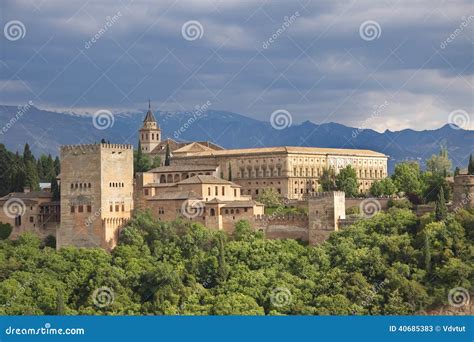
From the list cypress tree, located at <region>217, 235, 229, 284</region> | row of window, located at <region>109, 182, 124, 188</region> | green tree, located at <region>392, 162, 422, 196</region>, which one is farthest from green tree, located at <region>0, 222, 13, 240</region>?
green tree, located at <region>392, 162, 422, 196</region>

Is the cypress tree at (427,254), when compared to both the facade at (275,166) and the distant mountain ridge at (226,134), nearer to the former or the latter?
the facade at (275,166)

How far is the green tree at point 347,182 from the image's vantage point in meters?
57.8

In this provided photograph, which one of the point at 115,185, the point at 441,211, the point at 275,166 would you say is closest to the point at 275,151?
the point at 275,166

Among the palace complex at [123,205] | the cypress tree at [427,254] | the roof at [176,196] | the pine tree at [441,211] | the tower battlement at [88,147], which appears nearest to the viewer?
the cypress tree at [427,254]

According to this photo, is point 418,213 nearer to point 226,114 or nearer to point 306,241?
point 306,241

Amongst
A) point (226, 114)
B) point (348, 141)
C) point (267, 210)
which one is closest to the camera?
point (267, 210)

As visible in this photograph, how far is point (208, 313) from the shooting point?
128 feet

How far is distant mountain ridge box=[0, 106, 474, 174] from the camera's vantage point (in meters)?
133

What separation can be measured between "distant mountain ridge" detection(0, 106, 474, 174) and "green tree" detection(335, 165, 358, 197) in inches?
2532

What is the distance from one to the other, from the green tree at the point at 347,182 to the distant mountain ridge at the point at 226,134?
64.3 metres

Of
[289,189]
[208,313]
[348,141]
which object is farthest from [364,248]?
[348,141]

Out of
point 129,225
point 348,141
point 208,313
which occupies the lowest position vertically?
point 208,313

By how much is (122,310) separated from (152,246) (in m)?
6.34

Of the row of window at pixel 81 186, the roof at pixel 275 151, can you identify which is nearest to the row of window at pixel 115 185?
the row of window at pixel 81 186
